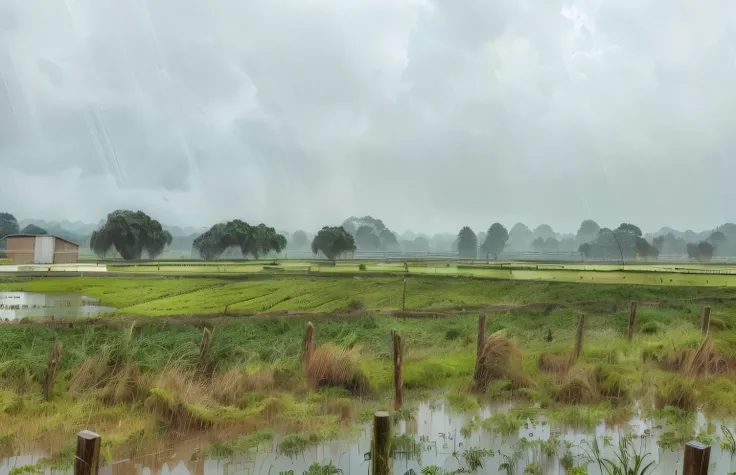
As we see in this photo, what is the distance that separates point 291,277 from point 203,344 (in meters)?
3.06

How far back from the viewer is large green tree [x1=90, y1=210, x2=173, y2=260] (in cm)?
865

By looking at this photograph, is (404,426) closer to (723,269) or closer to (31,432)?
(31,432)

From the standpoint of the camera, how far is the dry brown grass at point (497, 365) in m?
6.69

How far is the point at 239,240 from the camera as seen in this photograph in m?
9.58

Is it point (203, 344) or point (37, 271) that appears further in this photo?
point (37, 271)

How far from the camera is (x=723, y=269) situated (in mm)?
11617

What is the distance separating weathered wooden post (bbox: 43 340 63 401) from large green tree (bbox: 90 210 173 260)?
10.4 ft

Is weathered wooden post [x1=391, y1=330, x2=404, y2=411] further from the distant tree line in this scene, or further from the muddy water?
the distant tree line

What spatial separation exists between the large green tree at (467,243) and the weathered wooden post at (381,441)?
27.2 feet

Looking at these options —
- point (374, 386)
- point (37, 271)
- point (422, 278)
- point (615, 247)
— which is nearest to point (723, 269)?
point (615, 247)

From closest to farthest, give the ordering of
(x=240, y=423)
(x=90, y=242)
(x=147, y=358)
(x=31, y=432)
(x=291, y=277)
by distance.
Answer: (x=31, y=432) → (x=240, y=423) → (x=147, y=358) → (x=90, y=242) → (x=291, y=277)

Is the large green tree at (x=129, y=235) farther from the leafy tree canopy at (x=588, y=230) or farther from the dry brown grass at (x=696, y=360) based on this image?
the leafy tree canopy at (x=588, y=230)

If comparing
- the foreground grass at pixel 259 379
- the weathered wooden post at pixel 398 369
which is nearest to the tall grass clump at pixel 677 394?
the foreground grass at pixel 259 379

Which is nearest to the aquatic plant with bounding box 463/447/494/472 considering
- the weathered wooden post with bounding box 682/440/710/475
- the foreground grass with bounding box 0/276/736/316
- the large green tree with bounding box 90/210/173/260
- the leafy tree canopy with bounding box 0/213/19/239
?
the weathered wooden post with bounding box 682/440/710/475
